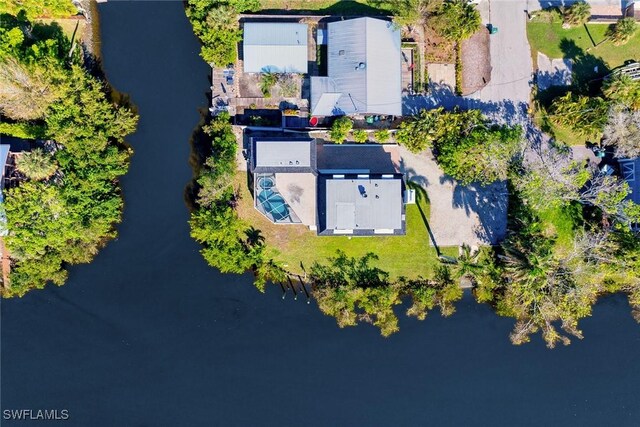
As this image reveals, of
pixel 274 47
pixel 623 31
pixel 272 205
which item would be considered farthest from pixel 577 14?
pixel 272 205

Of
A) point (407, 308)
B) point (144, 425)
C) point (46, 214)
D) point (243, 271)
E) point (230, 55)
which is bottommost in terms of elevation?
point (144, 425)

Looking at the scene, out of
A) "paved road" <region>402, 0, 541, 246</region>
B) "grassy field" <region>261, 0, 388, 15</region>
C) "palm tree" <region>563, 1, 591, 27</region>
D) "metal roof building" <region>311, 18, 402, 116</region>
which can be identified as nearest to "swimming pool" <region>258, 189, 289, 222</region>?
"metal roof building" <region>311, 18, 402, 116</region>

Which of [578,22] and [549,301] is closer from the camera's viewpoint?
[549,301]

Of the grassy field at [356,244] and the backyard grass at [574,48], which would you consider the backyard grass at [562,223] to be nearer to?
the backyard grass at [574,48]

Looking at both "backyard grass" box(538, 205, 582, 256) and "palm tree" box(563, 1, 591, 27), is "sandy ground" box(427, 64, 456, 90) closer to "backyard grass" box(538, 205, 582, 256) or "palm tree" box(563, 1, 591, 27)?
"palm tree" box(563, 1, 591, 27)

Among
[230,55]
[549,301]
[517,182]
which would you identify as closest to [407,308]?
[549,301]

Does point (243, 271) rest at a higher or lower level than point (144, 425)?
higher

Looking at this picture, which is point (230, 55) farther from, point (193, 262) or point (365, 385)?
point (365, 385)

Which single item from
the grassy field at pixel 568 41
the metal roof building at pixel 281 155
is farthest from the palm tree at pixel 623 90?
the metal roof building at pixel 281 155
